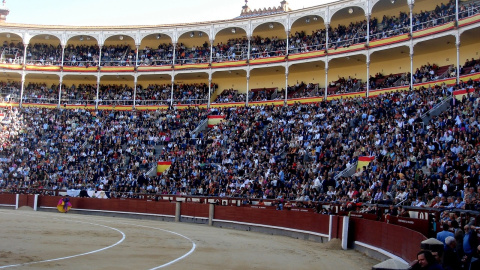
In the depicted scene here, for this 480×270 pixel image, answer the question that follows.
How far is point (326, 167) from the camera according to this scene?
77.9ft

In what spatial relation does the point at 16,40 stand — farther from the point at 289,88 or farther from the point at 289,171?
the point at 289,171

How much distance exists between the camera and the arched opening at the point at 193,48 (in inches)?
Result: 1742

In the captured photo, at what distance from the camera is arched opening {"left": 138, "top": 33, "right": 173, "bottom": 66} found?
148 ft

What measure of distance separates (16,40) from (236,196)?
3185 cm

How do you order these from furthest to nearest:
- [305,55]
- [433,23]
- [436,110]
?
[305,55]
[433,23]
[436,110]

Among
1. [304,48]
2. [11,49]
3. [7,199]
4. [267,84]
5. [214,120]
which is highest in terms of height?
[11,49]

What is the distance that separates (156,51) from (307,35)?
13774 mm

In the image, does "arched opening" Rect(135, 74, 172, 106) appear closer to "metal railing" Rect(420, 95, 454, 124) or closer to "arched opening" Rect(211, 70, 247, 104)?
"arched opening" Rect(211, 70, 247, 104)

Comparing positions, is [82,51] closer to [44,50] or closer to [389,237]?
[44,50]

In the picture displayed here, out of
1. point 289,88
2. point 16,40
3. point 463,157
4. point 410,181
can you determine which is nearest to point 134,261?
point 410,181

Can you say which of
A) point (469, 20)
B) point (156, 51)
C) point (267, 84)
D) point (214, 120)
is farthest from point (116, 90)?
point (469, 20)

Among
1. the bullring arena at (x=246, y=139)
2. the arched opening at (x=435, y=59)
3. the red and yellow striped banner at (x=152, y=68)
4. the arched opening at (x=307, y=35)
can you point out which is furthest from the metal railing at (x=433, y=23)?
the red and yellow striped banner at (x=152, y=68)

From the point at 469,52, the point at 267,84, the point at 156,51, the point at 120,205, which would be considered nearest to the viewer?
the point at 120,205

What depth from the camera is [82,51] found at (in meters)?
48.3
